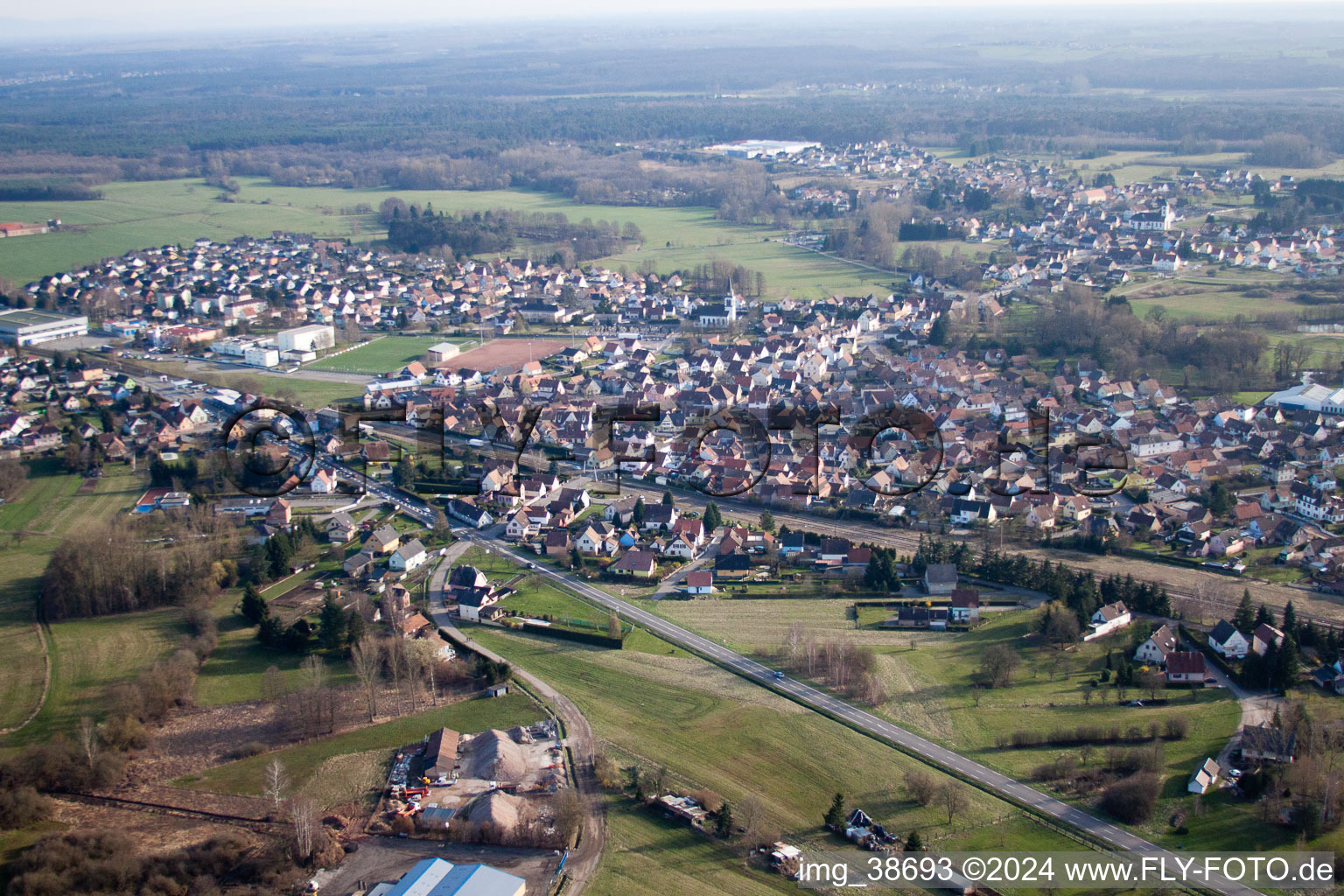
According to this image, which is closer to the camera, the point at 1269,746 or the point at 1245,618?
the point at 1269,746

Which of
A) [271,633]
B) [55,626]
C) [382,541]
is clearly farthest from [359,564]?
[55,626]

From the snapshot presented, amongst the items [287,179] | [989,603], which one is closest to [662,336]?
[989,603]

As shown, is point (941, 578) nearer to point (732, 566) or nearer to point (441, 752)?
point (732, 566)

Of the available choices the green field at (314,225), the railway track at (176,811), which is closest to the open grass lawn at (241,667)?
the railway track at (176,811)

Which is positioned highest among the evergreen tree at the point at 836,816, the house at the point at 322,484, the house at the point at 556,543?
the house at the point at 322,484

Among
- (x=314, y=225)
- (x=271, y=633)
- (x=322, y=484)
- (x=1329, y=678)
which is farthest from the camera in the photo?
(x=314, y=225)

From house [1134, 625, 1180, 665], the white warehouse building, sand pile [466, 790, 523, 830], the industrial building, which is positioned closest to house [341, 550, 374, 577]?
sand pile [466, 790, 523, 830]

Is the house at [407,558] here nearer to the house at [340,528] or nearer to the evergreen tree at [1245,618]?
the house at [340,528]
